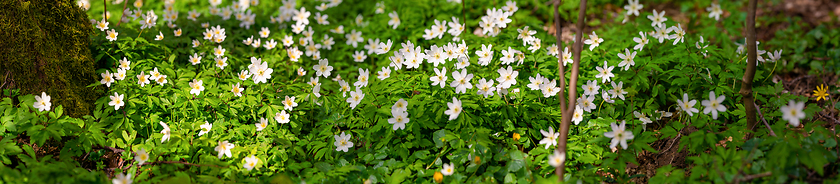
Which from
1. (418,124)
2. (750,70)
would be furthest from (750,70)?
(418,124)

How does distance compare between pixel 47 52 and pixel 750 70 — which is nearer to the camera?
pixel 750 70

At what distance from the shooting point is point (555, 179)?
6.82 feet

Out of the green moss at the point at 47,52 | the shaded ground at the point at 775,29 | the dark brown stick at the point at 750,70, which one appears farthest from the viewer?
the shaded ground at the point at 775,29

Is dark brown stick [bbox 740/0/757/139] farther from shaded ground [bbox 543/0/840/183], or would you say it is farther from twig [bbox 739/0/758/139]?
shaded ground [bbox 543/0/840/183]

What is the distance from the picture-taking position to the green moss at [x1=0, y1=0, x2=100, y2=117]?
2.64 m

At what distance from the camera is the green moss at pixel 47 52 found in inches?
104

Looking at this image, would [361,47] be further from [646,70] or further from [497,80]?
[646,70]

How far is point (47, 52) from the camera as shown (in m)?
2.72

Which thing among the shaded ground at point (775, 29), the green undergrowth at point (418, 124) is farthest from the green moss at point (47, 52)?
the shaded ground at point (775, 29)

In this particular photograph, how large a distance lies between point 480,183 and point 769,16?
4418mm

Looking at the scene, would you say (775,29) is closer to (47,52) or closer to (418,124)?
(418,124)

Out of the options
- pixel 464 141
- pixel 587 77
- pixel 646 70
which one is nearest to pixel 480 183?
pixel 464 141

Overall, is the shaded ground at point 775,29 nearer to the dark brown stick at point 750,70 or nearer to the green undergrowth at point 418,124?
the green undergrowth at point 418,124

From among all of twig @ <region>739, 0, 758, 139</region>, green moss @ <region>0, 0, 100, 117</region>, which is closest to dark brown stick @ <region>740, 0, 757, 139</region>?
twig @ <region>739, 0, 758, 139</region>
